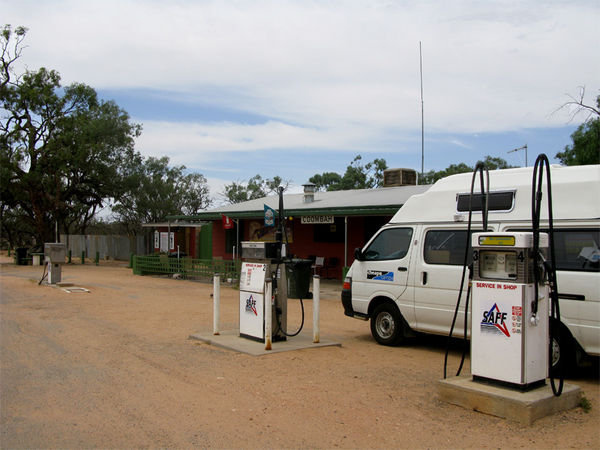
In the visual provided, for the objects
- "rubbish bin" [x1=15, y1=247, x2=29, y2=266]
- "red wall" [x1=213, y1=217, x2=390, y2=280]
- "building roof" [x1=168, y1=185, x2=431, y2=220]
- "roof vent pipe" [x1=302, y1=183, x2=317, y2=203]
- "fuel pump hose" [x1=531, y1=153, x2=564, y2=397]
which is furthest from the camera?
"rubbish bin" [x1=15, y1=247, x2=29, y2=266]

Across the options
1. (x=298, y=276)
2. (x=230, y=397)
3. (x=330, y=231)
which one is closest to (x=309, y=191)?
(x=330, y=231)

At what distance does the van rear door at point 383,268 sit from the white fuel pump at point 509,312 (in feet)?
9.53

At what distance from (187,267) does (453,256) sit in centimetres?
1550

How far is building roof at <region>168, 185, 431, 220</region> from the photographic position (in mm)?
17781

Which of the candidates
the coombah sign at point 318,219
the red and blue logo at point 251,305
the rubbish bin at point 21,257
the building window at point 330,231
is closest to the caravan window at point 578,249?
the red and blue logo at point 251,305

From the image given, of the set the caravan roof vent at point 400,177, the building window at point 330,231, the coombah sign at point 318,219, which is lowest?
the building window at point 330,231

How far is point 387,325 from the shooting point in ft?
29.6

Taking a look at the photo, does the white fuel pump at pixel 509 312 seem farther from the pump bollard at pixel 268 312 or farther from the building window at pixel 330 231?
the building window at pixel 330 231

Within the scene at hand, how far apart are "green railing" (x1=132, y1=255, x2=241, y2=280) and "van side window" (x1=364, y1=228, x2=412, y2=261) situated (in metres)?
10.4

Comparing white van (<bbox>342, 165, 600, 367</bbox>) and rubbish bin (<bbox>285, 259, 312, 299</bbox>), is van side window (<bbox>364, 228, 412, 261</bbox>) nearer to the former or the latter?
white van (<bbox>342, 165, 600, 367</bbox>)

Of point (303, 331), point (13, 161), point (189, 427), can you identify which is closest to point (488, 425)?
point (189, 427)

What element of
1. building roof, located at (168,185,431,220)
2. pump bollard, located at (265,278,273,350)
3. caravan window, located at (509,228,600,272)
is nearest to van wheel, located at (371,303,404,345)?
pump bollard, located at (265,278,273,350)

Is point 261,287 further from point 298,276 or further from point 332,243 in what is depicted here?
point 332,243

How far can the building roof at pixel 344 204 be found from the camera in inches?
700
